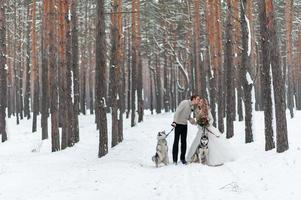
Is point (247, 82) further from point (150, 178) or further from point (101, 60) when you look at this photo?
point (150, 178)

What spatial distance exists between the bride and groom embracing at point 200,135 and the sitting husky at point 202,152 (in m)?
0.10

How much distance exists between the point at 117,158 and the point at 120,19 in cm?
766

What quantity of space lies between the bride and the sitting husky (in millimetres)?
114

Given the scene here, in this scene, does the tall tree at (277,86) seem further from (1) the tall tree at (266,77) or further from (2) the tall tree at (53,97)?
(2) the tall tree at (53,97)

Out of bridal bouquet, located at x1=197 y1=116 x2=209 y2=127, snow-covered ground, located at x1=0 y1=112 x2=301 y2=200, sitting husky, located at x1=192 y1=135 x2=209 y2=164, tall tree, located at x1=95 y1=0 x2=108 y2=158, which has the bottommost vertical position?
snow-covered ground, located at x1=0 y1=112 x2=301 y2=200

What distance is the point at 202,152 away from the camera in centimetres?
1152

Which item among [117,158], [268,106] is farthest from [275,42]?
[117,158]

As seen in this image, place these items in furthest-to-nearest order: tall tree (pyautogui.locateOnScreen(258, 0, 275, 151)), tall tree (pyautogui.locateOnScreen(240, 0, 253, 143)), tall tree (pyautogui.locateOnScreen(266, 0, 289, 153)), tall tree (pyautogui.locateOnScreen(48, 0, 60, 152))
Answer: tall tree (pyautogui.locateOnScreen(48, 0, 60, 152)), tall tree (pyautogui.locateOnScreen(240, 0, 253, 143)), tall tree (pyautogui.locateOnScreen(258, 0, 275, 151)), tall tree (pyautogui.locateOnScreen(266, 0, 289, 153))

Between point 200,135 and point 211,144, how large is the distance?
1.36 ft

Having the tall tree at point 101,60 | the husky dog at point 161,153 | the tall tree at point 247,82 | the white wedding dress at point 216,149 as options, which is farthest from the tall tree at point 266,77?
the tall tree at point 101,60

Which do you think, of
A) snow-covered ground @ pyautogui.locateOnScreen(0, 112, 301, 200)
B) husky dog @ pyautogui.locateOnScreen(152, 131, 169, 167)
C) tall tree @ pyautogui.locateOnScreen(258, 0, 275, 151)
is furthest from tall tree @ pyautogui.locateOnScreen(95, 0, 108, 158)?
tall tree @ pyautogui.locateOnScreen(258, 0, 275, 151)

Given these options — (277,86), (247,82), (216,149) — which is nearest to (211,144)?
(216,149)

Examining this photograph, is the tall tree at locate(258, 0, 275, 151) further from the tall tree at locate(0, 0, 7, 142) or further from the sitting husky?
the tall tree at locate(0, 0, 7, 142)

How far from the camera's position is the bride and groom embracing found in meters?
11.6
